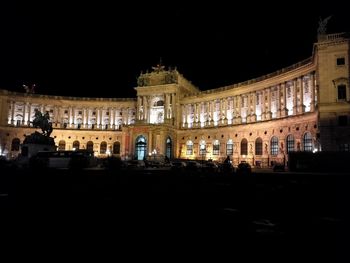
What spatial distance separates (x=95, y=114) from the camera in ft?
299

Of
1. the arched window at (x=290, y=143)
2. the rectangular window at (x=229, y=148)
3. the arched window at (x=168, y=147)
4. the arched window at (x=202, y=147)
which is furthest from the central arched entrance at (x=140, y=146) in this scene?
the arched window at (x=290, y=143)

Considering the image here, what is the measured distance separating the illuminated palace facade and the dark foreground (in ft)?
86.7

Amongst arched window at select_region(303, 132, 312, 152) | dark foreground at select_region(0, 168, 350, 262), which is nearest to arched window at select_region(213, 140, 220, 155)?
arched window at select_region(303, 132, 312, 152)

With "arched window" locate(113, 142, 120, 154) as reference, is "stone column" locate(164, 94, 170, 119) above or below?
above

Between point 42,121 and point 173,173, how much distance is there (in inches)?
1227

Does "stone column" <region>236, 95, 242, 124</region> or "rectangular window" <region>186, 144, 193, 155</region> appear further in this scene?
"rectangular window" <region>186, 144, 193, 155</region>

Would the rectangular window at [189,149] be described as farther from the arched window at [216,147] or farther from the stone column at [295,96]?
the stone column at [295,96]

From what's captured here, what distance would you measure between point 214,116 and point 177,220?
64.7 metres

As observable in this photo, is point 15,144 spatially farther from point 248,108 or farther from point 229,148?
point 248,108

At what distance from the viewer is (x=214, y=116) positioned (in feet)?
246

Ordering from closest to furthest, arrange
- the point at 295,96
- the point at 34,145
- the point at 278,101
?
1. the point at 34,145
2. the point at 295,96
3. the point at 278,101

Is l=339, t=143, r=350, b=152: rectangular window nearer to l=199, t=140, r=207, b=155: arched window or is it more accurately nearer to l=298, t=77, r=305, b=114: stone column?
l=298, t=77, r=305, b=114: stone column

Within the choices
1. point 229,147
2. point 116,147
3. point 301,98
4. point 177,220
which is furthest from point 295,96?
point 116,147

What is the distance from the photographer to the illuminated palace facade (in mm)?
42688
